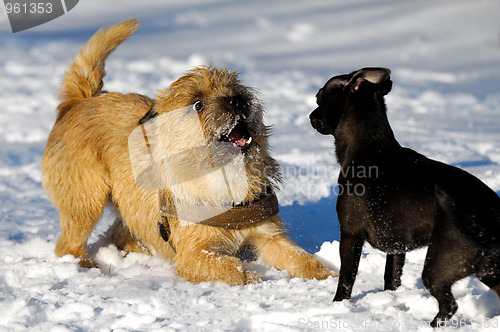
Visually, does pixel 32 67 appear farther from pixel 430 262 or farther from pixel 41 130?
pixel 430 262

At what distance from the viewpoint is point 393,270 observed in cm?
256

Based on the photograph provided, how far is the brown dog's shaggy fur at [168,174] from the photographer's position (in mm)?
3180

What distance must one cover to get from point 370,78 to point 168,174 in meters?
1.50

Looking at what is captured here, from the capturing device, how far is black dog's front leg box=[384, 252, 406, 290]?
2.52 metres

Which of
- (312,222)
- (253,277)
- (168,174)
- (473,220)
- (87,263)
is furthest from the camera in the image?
(312,222)

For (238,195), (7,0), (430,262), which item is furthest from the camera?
(7,0)

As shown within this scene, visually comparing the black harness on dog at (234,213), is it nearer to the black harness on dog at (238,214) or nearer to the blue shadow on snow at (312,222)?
the black harness on dog at (238,214)

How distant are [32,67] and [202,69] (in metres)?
9.76

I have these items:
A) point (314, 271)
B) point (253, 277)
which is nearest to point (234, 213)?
point (253, 277)

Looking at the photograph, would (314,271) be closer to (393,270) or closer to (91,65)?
(393,270)

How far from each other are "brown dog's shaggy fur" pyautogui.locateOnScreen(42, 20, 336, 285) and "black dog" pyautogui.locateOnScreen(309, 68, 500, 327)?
0.78m

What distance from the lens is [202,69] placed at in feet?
11.1

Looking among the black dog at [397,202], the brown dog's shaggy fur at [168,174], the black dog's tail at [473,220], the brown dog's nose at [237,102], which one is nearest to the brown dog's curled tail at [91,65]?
the brown dog's shaggy fur at [168,174]

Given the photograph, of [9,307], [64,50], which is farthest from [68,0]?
[9,307]
